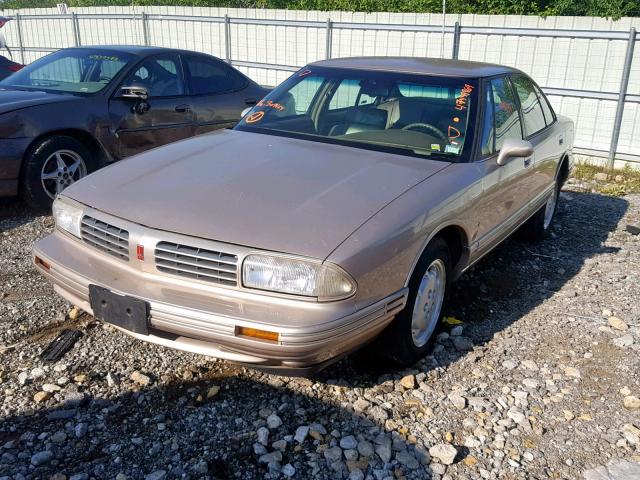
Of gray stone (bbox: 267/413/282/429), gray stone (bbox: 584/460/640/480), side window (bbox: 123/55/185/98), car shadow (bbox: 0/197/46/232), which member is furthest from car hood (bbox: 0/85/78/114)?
gray stone (bbox: 584/460/640/480)

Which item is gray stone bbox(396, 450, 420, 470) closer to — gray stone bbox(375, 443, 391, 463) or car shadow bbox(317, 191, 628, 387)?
gray stone bbox(375, 443, 391, 463)

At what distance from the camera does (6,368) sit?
3328 millimetres

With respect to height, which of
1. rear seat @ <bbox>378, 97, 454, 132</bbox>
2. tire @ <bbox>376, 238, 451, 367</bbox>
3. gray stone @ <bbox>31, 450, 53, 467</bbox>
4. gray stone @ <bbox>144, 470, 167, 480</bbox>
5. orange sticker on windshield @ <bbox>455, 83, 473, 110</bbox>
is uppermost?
orange sticker on windshield @ <bbox>455, 83, 473, 110</bbox>

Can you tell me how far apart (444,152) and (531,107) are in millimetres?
1747

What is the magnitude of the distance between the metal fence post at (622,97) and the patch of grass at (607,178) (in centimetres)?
22

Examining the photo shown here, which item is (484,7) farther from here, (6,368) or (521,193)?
(6,368)

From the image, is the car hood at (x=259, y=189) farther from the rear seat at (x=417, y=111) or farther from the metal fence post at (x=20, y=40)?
the metal fence post at (x=20, y=40)

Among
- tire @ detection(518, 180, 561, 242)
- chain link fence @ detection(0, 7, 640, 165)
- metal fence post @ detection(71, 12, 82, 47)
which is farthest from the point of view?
metal fence post @ detection(71, 12, 82, 47)

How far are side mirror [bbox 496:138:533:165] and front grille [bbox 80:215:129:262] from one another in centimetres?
237

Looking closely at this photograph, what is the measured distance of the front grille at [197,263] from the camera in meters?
2.75

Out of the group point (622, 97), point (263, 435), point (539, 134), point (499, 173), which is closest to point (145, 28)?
point (622, 97)

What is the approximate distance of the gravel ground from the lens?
8.98 ft

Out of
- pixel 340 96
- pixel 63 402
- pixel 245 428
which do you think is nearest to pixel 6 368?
pixel 63 402

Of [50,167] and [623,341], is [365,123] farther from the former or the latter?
[50,167]
